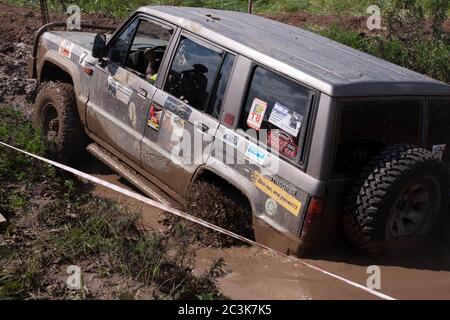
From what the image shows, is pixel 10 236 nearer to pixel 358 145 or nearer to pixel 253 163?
pixel 253 163

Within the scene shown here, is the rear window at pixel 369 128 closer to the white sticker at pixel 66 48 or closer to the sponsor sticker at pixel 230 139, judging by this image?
the sponsor sticker at pixel 230 139

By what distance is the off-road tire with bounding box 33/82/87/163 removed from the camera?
6195 mm

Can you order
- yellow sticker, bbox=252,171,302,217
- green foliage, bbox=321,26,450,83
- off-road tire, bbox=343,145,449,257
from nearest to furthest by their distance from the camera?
off-road tire, bbox=343,145,449,257 < yellow sticker, bbox=252,171,302,217 < green foliage, bbox=321,26,450,83

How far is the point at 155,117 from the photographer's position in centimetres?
516

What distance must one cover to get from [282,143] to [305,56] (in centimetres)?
74

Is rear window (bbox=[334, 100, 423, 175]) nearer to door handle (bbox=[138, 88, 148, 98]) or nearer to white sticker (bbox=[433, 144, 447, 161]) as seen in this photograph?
white sticker (bbox=[433, 144, 447, 161])

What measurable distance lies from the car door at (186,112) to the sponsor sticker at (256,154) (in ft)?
1.31

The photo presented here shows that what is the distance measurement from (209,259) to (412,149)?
1708 mm

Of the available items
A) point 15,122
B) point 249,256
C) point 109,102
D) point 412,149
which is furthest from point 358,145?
point 15,122

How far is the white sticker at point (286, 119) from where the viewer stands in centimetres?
416

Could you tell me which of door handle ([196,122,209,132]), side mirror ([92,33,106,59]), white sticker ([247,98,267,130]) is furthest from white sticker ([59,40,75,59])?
white sticker ([247,98,267,130])

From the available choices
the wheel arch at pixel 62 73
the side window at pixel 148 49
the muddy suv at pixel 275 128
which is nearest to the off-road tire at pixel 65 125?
the wheel arch at pixel 62 73

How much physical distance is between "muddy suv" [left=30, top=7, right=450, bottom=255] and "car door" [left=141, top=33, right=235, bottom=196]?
0.04 ft

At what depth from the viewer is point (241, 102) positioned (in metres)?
4.53
